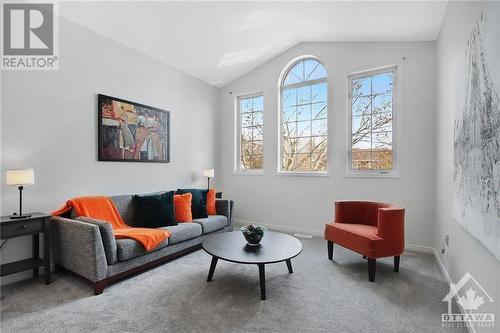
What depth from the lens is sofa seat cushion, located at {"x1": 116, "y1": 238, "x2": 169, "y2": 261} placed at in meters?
2.41

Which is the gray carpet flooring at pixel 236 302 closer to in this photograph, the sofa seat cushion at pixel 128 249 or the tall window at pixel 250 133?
the sofa seat cushion at pixel 128 249

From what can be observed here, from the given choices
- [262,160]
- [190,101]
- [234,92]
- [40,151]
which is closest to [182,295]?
[40,151]

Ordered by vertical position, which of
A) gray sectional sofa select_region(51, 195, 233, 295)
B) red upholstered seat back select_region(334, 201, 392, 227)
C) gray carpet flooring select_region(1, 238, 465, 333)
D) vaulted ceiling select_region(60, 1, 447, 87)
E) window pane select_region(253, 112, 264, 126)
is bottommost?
gray carpet flooring select_region(1, 238, 465, 333)

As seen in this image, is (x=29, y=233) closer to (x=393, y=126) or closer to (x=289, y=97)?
(x=289, y=97)

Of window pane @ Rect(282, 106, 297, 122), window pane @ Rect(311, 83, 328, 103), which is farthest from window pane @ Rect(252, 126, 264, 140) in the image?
window pane @ Rect(311, 83, 328, 103)

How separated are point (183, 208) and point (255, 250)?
57.8 inches

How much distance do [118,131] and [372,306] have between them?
3431 mm

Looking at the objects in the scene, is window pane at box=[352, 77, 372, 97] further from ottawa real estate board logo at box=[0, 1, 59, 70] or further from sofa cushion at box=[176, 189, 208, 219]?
ottawa real estate board logo at box=[0, 1, 59, 70]

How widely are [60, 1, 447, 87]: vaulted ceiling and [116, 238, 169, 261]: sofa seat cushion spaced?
8.22ft

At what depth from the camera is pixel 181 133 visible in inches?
172

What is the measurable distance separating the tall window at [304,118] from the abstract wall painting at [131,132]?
2.08 m

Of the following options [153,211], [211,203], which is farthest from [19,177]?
[211,203]

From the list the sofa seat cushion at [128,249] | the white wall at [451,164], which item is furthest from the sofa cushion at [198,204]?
the white wall at [451,164]

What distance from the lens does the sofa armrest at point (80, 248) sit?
2.23m
